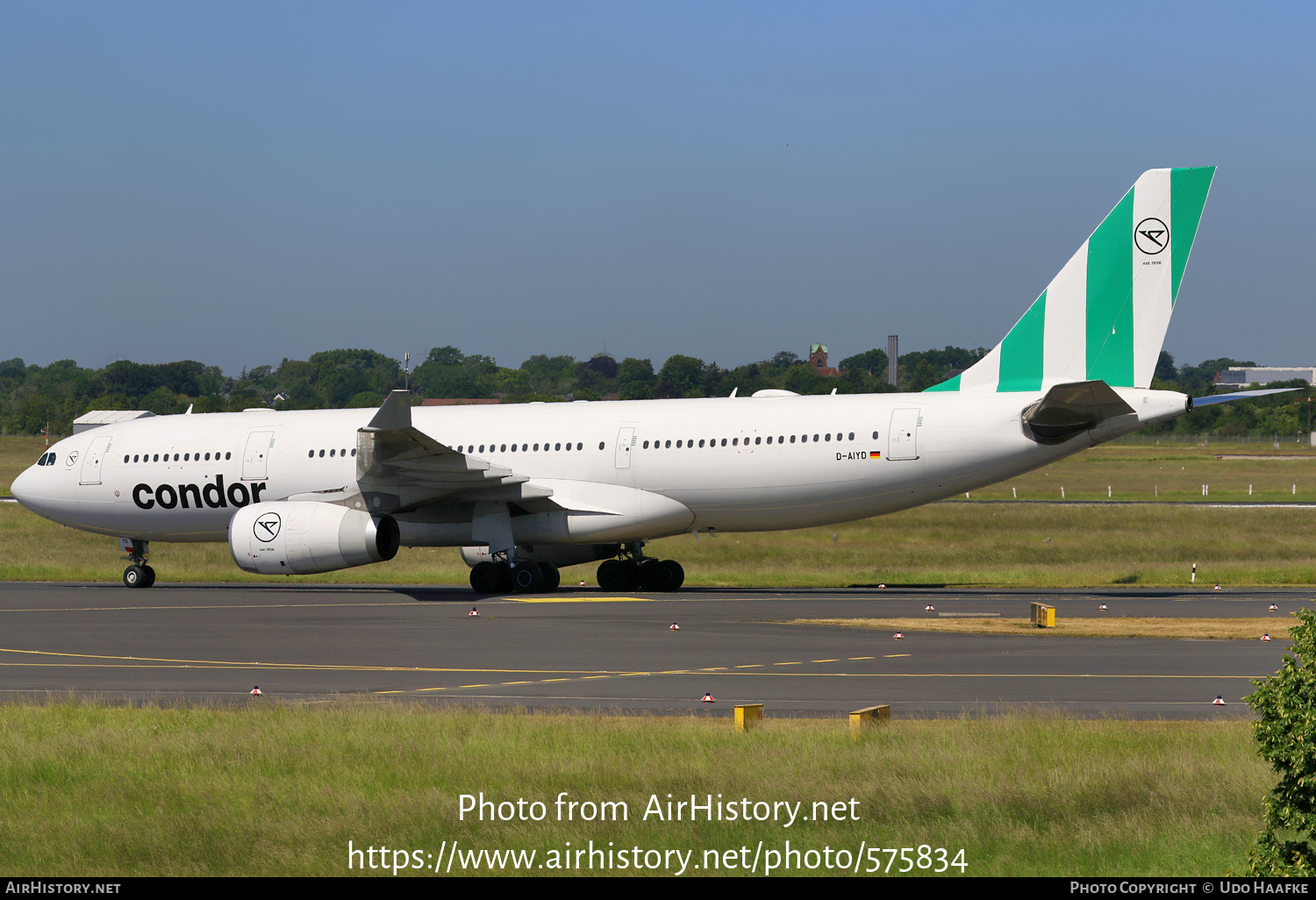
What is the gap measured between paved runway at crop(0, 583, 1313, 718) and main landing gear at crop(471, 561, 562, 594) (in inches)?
28.8

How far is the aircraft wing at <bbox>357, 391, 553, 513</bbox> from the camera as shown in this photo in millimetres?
27906

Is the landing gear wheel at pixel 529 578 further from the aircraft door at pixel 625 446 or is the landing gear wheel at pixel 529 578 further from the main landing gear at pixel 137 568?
the main landing gear at pixel 137 568

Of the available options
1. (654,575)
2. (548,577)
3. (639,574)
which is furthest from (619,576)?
(548,577)

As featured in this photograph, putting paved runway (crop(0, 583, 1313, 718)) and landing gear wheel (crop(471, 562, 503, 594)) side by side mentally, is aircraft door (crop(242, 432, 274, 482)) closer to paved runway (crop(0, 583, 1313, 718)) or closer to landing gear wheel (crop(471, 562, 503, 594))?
paved runway (crop(0, 583, 1313, 718))

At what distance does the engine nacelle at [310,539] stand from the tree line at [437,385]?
59817mm

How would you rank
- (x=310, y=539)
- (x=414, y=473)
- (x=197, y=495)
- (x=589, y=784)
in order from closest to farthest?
(x=589, y=784) < (x=310, y=539) < (x=414, y=473) < (x=197, y=495)

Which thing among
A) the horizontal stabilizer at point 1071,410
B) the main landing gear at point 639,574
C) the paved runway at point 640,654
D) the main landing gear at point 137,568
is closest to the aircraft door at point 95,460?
the main landing gear at point 137,568

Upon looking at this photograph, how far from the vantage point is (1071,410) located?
2595 centimetres

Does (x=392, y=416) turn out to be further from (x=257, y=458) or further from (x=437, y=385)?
(x=437, y=385)

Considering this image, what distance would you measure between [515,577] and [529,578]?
11.8 inches

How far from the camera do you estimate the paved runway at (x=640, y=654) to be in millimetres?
15156

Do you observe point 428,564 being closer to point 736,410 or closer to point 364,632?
point 736,410

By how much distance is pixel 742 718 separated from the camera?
12445 mm

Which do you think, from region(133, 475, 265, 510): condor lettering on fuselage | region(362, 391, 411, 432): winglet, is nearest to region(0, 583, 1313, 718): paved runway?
region(362, 391, 411, 432): winglet
